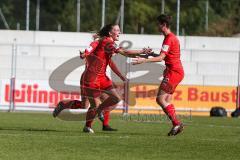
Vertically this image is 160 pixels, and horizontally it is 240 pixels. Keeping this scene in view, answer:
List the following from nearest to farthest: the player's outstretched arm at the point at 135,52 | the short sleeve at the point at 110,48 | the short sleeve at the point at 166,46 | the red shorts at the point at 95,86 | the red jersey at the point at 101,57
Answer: the player's outstretched arm at the point at 135,52
the short sleeve at the point at 166,46
the short sleeve at the point at 110,48
the red jersey at the point at 101,57
the red shorts at the point at 95,86

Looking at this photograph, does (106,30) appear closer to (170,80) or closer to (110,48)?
(110,48)

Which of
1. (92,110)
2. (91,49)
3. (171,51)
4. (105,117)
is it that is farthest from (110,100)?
(171,51)

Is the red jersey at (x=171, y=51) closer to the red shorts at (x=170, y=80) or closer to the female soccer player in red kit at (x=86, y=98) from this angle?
the red shorts at (x=170, y=80)

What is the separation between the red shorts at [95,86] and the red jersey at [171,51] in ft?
4.09

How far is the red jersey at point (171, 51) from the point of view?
557 inches

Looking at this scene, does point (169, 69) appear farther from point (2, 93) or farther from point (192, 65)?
point (192, 65)

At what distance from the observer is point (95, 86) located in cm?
1485

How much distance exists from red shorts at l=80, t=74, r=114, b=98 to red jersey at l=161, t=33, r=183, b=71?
125cm

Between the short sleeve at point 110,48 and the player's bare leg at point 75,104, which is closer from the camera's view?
the short sleeve at point 110,48

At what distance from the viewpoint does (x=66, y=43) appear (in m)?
35.2

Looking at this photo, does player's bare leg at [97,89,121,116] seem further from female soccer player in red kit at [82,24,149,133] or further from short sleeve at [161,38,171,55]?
short sleeve at [161,38,171,55]

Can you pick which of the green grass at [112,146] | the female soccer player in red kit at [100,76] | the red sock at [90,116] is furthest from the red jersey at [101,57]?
the green grass at [112,146]

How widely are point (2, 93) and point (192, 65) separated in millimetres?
7875

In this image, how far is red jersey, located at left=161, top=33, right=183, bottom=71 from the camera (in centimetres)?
1415
